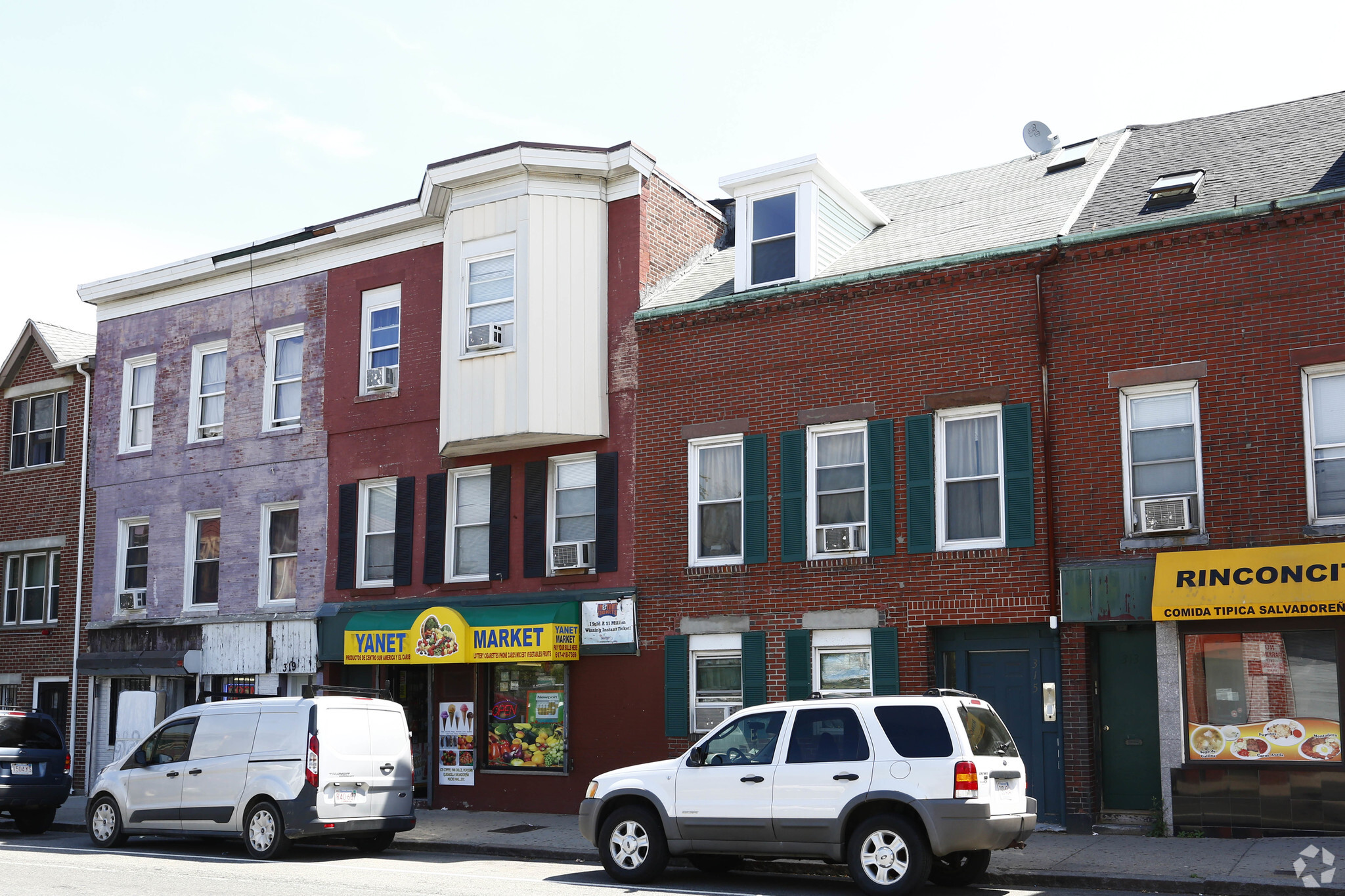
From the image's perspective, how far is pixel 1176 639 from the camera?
49.8ft

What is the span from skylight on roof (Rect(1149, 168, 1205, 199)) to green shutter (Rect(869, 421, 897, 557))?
4.48 m

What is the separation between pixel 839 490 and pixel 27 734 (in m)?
11.7

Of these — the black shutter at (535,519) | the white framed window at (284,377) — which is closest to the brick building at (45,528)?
the white framed window at (284,377)

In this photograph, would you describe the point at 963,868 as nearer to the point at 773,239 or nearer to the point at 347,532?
the point at 773,239

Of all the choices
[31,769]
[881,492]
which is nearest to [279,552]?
[31,769]

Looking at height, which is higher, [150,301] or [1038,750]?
[150,301]

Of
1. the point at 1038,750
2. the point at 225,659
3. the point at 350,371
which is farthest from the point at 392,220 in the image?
the point at 1038,750

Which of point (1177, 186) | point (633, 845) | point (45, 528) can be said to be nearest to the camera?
point (633, 845)

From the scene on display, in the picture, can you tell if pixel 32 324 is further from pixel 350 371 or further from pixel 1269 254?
pixel 1269 254

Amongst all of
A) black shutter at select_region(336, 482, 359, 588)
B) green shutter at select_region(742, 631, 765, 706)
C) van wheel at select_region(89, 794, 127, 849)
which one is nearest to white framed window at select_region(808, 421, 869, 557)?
green shutter at select_region(742, 631, 765, 706)

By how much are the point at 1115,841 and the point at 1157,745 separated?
A: 1513 millimetres

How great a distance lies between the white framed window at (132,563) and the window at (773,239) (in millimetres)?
13022

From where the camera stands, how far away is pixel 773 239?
1930 centimetres

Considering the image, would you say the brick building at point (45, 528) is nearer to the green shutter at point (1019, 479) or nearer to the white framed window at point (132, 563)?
the white framed window at point (132, 563)
